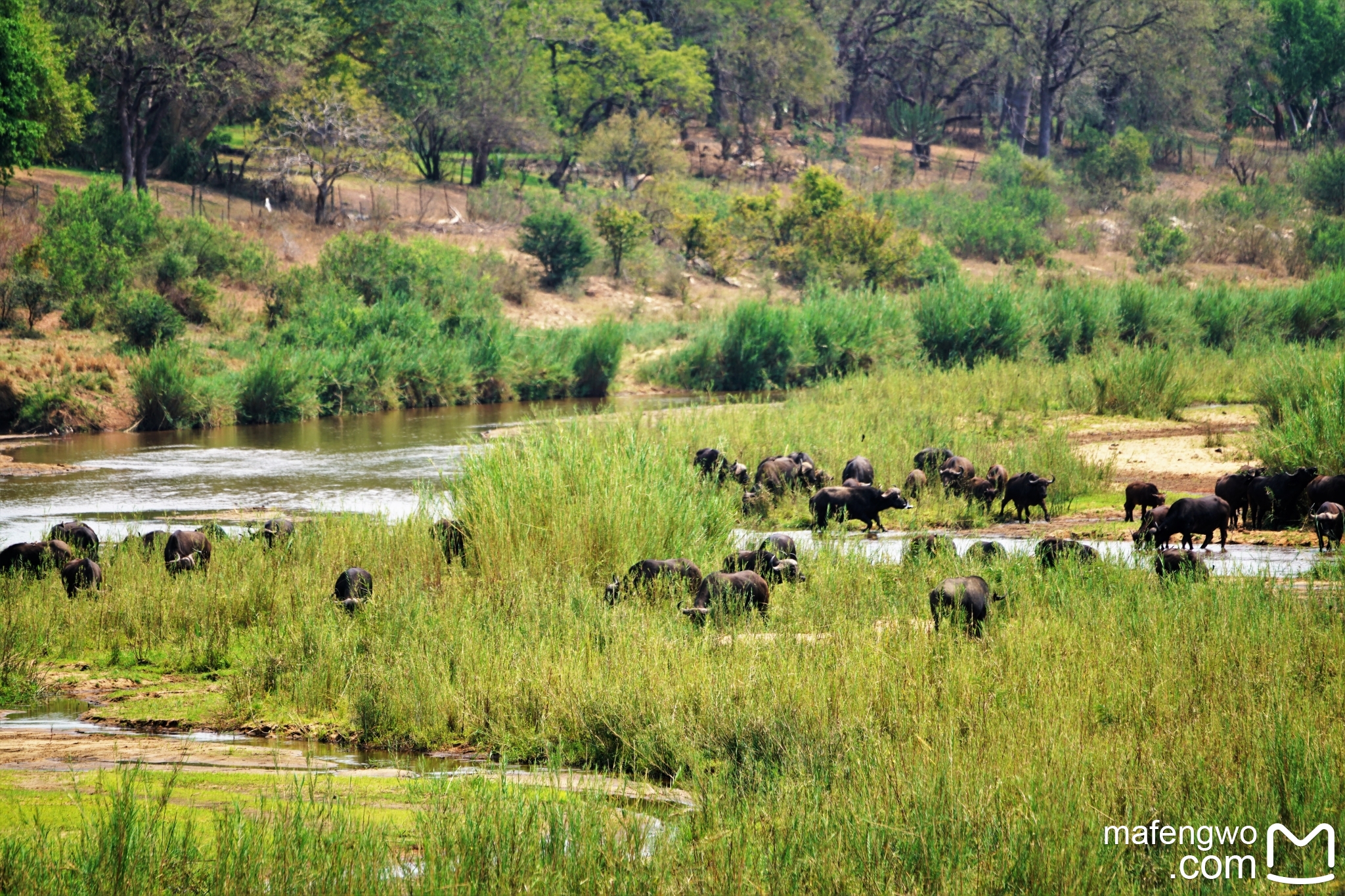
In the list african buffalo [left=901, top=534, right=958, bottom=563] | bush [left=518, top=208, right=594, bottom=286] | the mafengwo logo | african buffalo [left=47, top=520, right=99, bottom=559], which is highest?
bush [left=518, top=208, right=594, bottom=286]

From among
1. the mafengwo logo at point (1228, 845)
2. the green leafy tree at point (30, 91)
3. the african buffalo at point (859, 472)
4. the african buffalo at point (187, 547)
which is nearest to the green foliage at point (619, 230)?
the green leafy tree at point (30, 91)

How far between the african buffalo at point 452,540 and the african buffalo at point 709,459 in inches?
181

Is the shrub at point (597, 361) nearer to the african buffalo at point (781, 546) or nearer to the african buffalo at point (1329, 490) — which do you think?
the african buffalo at point (781, 546)

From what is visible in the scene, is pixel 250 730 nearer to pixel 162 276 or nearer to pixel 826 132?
pixel 162 276

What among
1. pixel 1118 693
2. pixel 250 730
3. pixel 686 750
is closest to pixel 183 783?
pixel 250 730

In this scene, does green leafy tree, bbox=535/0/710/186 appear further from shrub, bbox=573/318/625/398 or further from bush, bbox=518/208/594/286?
shrub, bbox=573/318/625/398

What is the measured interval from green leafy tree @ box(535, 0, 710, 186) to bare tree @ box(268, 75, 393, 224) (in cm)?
1451

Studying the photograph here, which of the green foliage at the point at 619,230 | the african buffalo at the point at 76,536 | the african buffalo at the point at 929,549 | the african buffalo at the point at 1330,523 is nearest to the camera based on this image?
the african buffalo at the point at 929,549

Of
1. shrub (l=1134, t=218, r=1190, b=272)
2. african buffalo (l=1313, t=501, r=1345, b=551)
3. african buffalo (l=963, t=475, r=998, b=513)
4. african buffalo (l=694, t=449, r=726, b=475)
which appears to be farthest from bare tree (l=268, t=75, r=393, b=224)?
african buffalo (l=1313, t=501, r=1345, b=551)

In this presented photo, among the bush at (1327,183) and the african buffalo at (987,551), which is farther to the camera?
the bush at (1327,183)

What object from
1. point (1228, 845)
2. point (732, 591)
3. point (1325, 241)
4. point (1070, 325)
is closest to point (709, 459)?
point (732, 591)

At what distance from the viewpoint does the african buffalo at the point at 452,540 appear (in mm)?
11586

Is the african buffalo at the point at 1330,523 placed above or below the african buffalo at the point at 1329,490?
below

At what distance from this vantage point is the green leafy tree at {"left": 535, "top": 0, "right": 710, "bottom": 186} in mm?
61312
